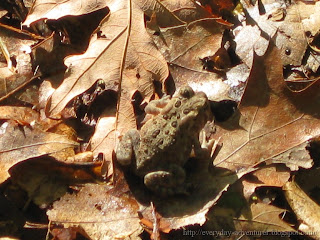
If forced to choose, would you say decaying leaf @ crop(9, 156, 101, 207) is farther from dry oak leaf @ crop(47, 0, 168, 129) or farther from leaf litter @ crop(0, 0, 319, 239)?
dry oak leaf @ crop(47, 0, 168, 129)

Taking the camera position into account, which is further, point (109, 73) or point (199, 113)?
point (109, 73)

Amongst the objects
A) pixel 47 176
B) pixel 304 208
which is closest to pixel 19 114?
pixel 47 176

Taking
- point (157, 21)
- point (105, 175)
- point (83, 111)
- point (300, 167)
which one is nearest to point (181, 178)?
point (105, 175)

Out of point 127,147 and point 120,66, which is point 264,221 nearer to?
point 127,147

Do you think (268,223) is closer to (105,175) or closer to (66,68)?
(105,175)

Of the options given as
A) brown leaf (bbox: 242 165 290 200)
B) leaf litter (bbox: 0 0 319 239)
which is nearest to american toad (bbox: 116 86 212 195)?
leaf litter (bbox: 0 0 319 239)

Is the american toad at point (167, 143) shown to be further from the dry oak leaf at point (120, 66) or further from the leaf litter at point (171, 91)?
the dry oak leaf at point (120, 66)
